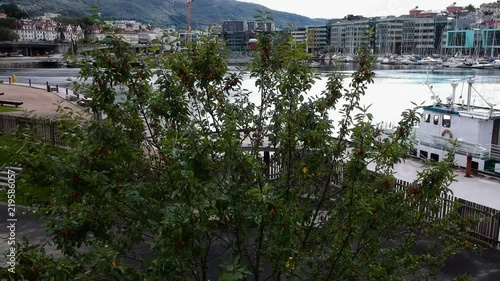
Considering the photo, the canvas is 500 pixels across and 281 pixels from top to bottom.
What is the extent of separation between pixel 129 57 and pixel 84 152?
1139mm

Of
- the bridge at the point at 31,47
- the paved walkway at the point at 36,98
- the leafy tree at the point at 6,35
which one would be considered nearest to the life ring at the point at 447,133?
the paved walkway at the point at 36,98

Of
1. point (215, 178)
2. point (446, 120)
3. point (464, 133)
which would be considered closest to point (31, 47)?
point (446, 120)

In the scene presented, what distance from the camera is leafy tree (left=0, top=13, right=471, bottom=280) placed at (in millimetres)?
4082

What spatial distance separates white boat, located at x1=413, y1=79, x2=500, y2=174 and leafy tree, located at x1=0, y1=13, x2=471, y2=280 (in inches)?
724

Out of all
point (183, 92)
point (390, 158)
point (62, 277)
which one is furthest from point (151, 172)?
point (390, 158)

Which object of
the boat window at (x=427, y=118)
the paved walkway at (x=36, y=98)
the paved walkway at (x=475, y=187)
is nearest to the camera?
the paved walkway at (x=475, y=187)

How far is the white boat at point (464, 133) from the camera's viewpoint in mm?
22953

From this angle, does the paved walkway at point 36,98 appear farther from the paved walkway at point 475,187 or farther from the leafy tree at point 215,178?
the leafy tree at point 215,178

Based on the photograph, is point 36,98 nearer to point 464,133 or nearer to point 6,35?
point 464,133

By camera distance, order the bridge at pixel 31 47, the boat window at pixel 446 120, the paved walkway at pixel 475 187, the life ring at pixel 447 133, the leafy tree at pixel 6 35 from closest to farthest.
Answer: the paved walkway at pixel 475 187
the life ring at pixel 447 133
the boat window at pixel 446 120
the bridge at pixel 31 47
the leafy tree at pixel 6 35

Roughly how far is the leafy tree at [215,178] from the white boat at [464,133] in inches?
724

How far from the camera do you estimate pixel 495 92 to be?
78.5 m

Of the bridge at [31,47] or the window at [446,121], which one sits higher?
the bridge at [31,47]

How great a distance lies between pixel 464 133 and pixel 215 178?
2393cm
